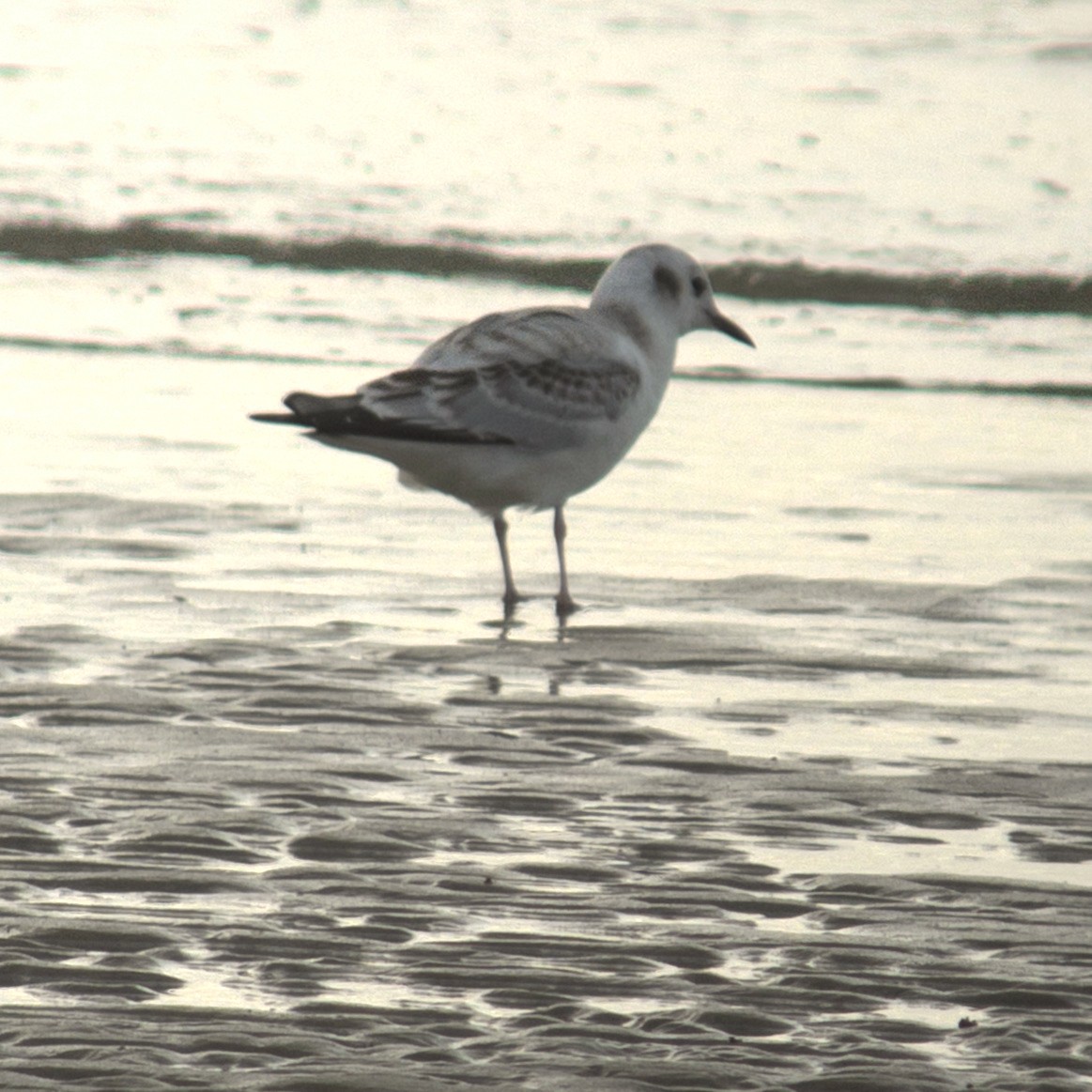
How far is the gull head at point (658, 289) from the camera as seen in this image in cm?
773

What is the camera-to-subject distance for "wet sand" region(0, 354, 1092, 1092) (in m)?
3.26

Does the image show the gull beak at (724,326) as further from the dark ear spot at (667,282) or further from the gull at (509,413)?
the gull at (509,413)

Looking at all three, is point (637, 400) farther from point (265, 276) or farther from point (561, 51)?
point (561, 51)

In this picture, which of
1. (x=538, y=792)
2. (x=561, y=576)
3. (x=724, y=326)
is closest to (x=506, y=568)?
(x=561, y=576)

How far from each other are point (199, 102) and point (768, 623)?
12.8 m

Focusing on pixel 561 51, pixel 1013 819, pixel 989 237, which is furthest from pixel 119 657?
pixel 561 51

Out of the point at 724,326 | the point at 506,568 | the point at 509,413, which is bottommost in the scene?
the point at 506,568

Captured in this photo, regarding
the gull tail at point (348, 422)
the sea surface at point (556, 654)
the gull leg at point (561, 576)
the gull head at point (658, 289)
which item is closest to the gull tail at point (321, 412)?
the gull tail at point (348, 422)

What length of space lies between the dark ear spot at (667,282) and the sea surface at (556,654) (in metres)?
0.73

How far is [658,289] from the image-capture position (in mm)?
7832

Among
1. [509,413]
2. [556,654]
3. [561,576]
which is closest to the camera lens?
[556,654]

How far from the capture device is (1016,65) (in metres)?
19.4

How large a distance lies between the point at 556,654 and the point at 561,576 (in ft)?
2.15

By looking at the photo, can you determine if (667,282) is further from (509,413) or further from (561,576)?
(561,576)
